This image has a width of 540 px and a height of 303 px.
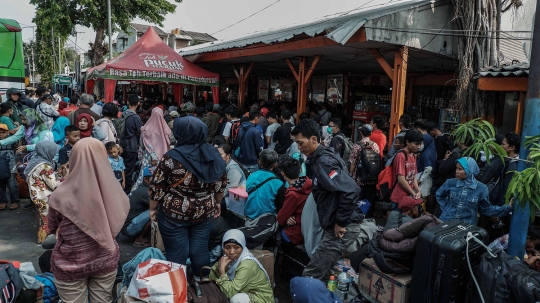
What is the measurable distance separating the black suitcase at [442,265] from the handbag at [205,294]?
4.99 feet

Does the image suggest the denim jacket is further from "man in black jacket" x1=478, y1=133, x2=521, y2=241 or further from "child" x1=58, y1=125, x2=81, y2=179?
"child" x1=58, y1=125, x2=81, y2=179

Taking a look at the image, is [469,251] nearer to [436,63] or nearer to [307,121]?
[307,121]

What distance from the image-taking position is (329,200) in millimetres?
3453

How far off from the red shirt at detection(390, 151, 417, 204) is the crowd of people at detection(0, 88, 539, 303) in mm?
14

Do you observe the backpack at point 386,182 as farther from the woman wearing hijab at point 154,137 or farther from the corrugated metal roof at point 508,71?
the woman wearing hijab at point 154,137

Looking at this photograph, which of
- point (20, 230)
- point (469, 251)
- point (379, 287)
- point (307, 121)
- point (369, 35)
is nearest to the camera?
point (469, 251)

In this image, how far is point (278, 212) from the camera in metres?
4.37

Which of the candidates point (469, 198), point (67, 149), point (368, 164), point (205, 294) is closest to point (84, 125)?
point (67, 149)

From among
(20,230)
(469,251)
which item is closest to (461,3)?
(469,251)

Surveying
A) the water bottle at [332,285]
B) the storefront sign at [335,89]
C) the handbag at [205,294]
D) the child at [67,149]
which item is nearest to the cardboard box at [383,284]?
the water bottle at [332,285]

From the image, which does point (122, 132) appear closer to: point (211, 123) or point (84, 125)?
point (84, 125)

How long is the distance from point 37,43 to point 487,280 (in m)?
46.3

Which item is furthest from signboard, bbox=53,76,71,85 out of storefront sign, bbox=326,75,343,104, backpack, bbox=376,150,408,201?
backpack, bbox=376,150,408,201

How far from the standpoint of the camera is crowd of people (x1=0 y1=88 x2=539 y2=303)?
2.70 m
